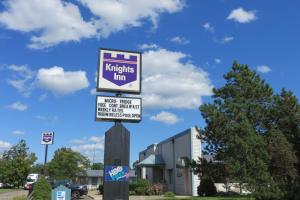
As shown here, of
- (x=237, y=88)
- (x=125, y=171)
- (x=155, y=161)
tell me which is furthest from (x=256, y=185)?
(x=155, y=161)

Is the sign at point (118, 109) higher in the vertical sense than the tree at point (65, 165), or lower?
lower

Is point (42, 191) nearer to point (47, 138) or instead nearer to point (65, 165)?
point (47, 138)

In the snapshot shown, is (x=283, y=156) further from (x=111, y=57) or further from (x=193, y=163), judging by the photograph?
(x=111, y=57)

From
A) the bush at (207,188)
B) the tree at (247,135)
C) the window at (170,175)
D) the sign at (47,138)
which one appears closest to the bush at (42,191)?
the sign at (47,138)

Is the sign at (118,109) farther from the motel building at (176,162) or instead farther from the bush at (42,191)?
the motel building at (176,162)

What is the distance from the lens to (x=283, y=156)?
26.2 metres

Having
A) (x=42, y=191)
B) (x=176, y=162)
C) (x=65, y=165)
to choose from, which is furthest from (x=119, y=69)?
(x=65, y=165)

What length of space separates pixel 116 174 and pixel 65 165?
72.7m

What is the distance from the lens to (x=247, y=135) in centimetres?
2488

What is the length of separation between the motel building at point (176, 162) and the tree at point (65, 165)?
109ft

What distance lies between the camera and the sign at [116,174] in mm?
13484

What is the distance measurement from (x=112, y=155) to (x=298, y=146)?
1907 cm

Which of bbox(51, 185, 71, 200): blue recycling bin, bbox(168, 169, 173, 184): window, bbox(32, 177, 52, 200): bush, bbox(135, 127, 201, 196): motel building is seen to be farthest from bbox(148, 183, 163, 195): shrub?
bbox(51, 185, 71, 200): blue recycling bin

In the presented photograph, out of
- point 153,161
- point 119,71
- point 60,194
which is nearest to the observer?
point 119,71
